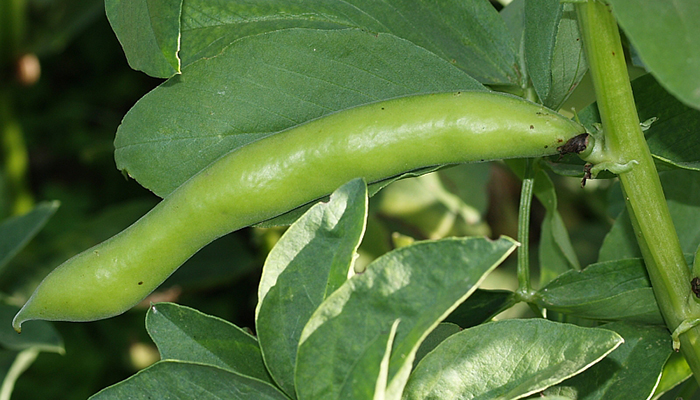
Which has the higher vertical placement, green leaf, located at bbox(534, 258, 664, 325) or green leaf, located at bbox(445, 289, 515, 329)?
green leaf, located at bbox(534, 258, 664, 325)

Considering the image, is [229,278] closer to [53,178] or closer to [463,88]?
[53,178]

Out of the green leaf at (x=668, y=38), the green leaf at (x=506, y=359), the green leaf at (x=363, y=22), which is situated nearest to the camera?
the green leaf at (x=668, y=38)

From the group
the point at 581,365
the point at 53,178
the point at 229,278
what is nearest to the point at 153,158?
the point at 581,365

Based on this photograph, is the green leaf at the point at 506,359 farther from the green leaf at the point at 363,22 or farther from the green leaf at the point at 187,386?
the green leaf at the point at 363,22

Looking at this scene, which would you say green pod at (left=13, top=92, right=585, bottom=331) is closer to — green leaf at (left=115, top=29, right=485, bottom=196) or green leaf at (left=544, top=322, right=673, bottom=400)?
green leaf at (left=115, top=29, right=485, bottom=196)

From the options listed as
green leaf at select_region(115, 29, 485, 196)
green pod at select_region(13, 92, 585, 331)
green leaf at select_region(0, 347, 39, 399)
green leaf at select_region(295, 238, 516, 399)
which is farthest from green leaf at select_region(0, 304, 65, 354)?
green leaf at select_region(295, 238, 516, 399)

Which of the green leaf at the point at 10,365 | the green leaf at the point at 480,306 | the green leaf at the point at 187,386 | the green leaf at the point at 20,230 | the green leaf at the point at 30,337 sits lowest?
the green leaf at the point at 10,365

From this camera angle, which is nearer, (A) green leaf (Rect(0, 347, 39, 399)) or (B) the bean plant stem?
(B) the bean plant stem

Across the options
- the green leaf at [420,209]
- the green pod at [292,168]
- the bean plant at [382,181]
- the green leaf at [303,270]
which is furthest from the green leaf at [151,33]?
the green leaf at [420,209]
